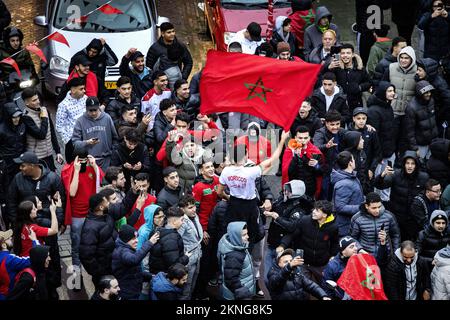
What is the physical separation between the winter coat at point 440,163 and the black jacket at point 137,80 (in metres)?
4.28

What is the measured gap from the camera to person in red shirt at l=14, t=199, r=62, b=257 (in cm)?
1348

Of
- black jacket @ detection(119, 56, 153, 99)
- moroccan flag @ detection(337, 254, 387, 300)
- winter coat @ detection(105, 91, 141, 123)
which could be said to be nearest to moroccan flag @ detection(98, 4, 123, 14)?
black jacket @ detection(119, 56, 153, 99)

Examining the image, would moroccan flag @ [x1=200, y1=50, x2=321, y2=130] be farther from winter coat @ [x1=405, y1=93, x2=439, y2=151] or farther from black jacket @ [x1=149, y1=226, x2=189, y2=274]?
winter coat @ [x1=405, y1=93, x2=439, y2=151]

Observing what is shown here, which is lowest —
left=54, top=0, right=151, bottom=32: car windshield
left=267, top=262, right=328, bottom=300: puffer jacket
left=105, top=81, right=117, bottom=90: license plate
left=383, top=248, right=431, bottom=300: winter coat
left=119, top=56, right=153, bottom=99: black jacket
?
left=383, top=248, right=431, bottom=300: winter coat

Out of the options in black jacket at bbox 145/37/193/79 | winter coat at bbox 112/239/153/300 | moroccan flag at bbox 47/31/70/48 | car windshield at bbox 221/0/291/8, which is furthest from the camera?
car windshield at bbox 221/0/291/8

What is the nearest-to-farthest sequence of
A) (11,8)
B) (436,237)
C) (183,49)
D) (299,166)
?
(436,237), (299,166), (183,49), (11,8)

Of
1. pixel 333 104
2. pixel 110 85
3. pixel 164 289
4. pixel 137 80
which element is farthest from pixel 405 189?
pixel 110 85

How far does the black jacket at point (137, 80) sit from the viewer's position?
682 inches

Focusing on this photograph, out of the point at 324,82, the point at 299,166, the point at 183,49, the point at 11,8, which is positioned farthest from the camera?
the point at 11,8

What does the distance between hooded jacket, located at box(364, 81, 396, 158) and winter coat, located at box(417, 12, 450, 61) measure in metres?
3.02

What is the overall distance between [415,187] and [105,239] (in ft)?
13.4

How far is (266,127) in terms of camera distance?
55.5ft

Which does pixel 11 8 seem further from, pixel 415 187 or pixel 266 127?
pixel 415 187
